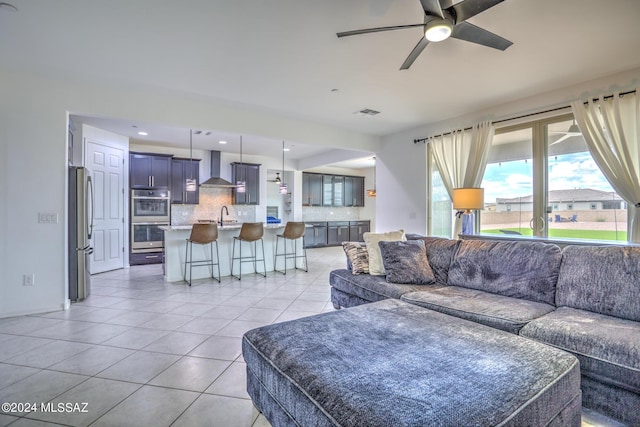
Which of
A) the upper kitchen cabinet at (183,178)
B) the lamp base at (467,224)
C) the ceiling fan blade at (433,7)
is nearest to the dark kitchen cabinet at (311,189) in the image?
the upper kitchen cabinet at (183,178)

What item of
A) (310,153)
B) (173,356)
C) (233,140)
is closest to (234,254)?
(233,140)

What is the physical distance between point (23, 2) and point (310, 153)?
240 inches

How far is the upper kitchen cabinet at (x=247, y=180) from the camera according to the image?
7852mm

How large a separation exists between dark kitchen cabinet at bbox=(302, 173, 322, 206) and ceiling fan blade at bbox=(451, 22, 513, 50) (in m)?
7.25

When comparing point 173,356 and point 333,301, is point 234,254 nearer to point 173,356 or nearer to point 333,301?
point 333,301

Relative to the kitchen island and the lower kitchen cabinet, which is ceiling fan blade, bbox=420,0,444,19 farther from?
the lower kitchen cabinet

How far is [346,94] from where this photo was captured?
3969mm

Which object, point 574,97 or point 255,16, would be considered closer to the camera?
point 255,16

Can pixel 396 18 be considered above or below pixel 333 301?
above

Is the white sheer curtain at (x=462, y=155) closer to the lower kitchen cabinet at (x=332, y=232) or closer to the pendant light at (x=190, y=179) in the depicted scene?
the pendant light at (x=190, y=179)

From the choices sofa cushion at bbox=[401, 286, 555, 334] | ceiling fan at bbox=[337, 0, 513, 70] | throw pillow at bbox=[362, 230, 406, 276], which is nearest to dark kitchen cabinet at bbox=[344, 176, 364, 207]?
throw pillow at bbox=[362, 230, 406, 276]

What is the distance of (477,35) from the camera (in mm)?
2182

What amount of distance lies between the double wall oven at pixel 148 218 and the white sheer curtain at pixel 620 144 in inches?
275

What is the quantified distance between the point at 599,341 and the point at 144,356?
10.1 feet
